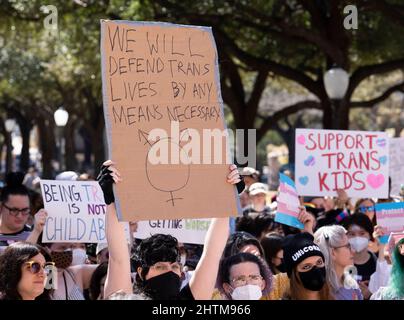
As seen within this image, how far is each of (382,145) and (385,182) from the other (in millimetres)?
410

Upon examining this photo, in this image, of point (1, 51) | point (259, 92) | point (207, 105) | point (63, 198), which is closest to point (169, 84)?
point (207, 105)

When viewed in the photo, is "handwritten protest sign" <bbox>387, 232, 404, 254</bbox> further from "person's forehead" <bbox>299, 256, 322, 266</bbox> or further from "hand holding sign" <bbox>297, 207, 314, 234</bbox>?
"hand holding sign" <bbox>297, 207, 314, 234</bbox>

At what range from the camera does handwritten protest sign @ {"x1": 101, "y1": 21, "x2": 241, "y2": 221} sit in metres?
4.58

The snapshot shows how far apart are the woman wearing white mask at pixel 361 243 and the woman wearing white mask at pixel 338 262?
106 cm

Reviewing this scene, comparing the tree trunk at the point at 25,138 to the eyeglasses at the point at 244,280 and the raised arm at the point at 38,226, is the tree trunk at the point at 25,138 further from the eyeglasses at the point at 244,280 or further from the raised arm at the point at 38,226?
the eyeglasses at the point at 244,280

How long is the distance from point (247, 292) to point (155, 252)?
730 mm

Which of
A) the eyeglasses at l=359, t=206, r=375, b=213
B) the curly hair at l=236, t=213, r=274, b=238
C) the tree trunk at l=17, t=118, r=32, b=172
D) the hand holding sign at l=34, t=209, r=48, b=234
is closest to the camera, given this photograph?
the hand holding sign at l=34, t=209, r=48, b=234

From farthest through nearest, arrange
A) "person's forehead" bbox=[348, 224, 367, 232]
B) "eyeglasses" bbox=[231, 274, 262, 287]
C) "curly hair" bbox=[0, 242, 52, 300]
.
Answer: "person's forehead" bbox=[348, 224, 367, 232]
"eyeglasses" bbox=[231, 274, 262, 287]
"curly hair" bbox=[0, 242, 52, 300]

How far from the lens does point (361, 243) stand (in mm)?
7562

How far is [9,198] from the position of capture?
712 cm

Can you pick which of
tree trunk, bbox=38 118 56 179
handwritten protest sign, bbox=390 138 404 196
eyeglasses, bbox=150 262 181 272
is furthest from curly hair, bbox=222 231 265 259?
tree trunk, bbox=38 118 56 179

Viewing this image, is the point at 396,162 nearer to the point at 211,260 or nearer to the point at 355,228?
the point at 355,228

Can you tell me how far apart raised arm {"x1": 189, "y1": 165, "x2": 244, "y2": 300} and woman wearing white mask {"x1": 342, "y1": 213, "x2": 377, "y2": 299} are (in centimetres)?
268

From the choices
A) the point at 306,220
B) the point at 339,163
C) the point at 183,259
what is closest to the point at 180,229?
the point at 183,259
